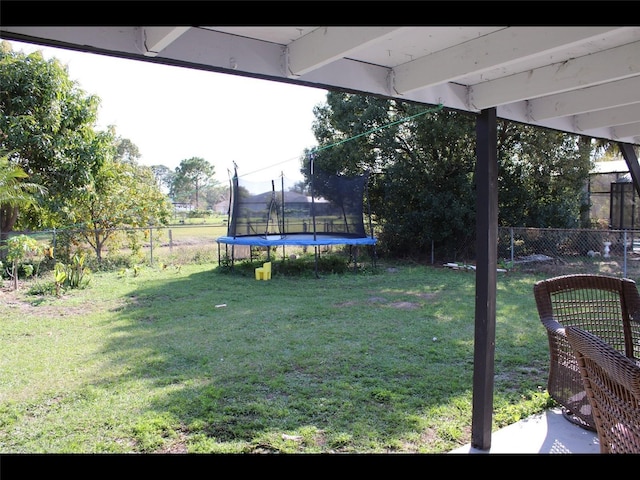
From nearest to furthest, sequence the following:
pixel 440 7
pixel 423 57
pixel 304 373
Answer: pixel 440 7 → pixel 423 57 → pixel 304 373

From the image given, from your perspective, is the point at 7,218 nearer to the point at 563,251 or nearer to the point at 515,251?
the point at 515,251

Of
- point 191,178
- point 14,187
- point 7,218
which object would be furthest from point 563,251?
point 191,178

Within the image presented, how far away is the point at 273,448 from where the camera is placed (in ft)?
8.25

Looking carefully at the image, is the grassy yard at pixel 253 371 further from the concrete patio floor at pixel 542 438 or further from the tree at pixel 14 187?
the tree at pixel 14 187

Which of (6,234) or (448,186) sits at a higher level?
(448,186)

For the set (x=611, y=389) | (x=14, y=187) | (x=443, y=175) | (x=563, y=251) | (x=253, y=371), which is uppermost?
(x=443, y=175)

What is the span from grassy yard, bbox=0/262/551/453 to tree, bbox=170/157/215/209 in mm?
41617

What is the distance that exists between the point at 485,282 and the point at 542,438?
979 millimetres

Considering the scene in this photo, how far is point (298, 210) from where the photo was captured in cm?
1069

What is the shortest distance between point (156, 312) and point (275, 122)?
1441 inches

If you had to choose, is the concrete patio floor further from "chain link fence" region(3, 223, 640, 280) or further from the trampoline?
the trampoline

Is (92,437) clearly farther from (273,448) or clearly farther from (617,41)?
(617,41)

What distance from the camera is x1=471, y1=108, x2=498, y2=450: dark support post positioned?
2.35 meters

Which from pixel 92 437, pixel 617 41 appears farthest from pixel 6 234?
pixel 617 41
